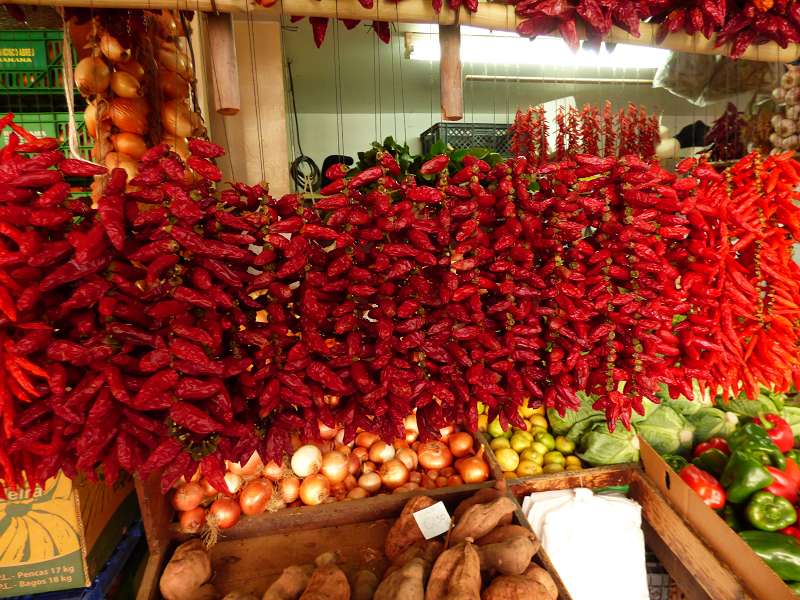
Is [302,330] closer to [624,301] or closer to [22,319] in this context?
[22,319]

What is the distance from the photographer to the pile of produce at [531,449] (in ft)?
8.05

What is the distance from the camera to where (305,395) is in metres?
1.39

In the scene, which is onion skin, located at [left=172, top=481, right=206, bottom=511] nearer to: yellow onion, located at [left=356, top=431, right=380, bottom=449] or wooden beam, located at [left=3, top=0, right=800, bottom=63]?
yellow onion, located at [left=356, top=431, right=380, bottom=449]

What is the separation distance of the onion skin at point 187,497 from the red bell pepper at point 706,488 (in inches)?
87.3

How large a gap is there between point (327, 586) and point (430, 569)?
1.17 ft

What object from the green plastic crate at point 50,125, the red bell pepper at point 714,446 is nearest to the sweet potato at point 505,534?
the red bell pepper at point 714,446

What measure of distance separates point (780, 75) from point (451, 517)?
3.14 meters

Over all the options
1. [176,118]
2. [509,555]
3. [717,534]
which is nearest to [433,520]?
[509,555]

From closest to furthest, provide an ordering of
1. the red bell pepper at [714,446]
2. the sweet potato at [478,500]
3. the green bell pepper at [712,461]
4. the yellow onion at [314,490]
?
the sweet potato at [478,500]
the yellow onion at [314,490]
the green bell pepper at [712,461]
the red bell pepper at [714,446]

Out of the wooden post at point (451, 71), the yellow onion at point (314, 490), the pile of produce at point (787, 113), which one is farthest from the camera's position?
the pile of produce at point (787, 113)

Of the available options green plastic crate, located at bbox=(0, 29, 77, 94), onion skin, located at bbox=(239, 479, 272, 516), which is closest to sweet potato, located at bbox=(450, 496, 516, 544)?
onion skin, located at bbox=(239, 479, 272, 516)

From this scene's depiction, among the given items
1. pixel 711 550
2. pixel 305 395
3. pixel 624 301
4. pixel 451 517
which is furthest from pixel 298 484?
pixel 711 550

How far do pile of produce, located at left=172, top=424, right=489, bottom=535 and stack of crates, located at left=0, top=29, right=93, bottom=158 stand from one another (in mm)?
1913

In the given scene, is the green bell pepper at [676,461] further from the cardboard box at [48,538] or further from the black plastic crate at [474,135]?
the cardboard box at [48,538]
